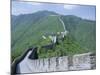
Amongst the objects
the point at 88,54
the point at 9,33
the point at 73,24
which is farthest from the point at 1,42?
the point at 88,54

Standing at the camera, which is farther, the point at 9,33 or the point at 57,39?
the point at 57,39

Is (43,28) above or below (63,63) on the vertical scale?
above
